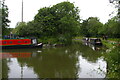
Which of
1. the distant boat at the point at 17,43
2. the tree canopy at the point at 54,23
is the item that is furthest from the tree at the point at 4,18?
the tree canopy at the point at 54,23

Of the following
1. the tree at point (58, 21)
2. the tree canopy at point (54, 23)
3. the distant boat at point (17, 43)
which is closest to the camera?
the distant boat at point (17, 43)

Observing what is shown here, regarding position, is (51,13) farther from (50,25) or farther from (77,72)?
(77,72)

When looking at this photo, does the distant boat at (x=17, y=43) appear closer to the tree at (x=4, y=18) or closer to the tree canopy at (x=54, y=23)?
the tree at (x=4, y=18)

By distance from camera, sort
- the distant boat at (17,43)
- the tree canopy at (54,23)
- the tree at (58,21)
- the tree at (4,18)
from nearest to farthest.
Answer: the tree at (4,18) < the distant boat at (17,43) < the tree canopy at (54,23) < the tree at (58,21)

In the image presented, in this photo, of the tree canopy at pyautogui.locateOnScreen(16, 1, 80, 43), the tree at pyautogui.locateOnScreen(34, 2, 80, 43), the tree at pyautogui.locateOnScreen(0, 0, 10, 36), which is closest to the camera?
the tree at pyautogui.locateOnScreen(0, 0, 10, 36)

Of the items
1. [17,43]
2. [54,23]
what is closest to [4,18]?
[17,43]

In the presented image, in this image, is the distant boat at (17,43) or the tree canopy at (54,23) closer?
the distant boat at (17,43)

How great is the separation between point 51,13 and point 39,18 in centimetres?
253

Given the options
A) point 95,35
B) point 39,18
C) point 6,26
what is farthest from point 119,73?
point 95,35

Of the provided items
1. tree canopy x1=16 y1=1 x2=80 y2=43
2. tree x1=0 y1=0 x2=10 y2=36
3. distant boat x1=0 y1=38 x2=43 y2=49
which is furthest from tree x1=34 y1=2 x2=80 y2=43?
tree x1=0 y1=0 x2=10 y2=36

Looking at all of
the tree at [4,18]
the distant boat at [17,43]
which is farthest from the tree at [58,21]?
the tree at [4,18]

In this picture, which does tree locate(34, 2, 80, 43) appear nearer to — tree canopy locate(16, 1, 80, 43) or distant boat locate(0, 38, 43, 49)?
tree canopy locate(16, 1, 80, 43)

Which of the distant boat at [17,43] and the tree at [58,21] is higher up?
the tree at [58,21]

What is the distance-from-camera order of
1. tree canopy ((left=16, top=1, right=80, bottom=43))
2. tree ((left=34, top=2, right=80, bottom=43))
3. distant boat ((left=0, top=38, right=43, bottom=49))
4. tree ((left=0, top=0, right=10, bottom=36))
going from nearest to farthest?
tree ((left=0, top=0, right=10, bottom=36))
distant boat ((left=0, top=38, right=43, bottom=49))
tree canopy ((left=16, top=1, right=80, bottom=43))
tree ((left=34, top=2, right=80, bottom=43))
